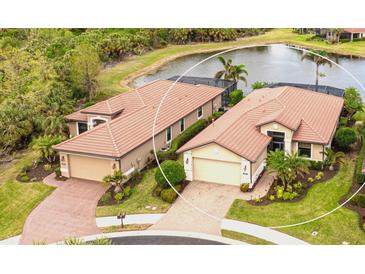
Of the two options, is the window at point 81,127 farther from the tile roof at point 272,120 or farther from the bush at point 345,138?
the bush at point 345,138

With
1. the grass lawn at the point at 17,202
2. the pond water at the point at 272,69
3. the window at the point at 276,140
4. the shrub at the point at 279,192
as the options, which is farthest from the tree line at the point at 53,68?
the shrub at the point at 279,192

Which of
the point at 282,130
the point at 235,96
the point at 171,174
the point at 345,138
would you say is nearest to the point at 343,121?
the point at 345,138

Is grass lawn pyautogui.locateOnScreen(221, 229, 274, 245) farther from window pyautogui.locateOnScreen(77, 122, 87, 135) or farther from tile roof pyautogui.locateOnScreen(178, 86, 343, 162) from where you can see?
window pyautogui.locateOnScreen(77, 122, 87, 135)

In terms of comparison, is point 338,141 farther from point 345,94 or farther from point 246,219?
point 246,219

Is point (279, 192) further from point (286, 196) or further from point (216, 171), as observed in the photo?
point (216, 171)

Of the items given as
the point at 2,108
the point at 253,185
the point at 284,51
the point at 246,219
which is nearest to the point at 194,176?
the point at 253,185
